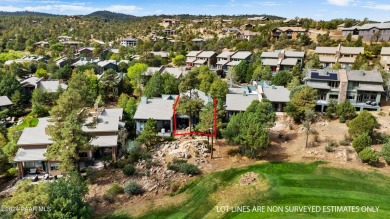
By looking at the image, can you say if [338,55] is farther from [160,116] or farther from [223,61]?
[160,116]

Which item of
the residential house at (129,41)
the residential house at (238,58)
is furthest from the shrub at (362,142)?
the residential house at (129,41)

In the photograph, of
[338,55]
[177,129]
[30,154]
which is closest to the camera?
[30,154]

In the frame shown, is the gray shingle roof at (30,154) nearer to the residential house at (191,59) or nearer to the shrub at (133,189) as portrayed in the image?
the shrub at (133,189)

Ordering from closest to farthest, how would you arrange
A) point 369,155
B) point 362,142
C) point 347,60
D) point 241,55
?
point 369,155 < point 362,142 < point 347,60 < point 241,55

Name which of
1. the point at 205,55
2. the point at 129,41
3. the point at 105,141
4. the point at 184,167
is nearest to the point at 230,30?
the point at 129,41

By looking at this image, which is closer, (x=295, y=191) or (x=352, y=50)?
(x=295, y=191)

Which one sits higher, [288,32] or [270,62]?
[288,32]
